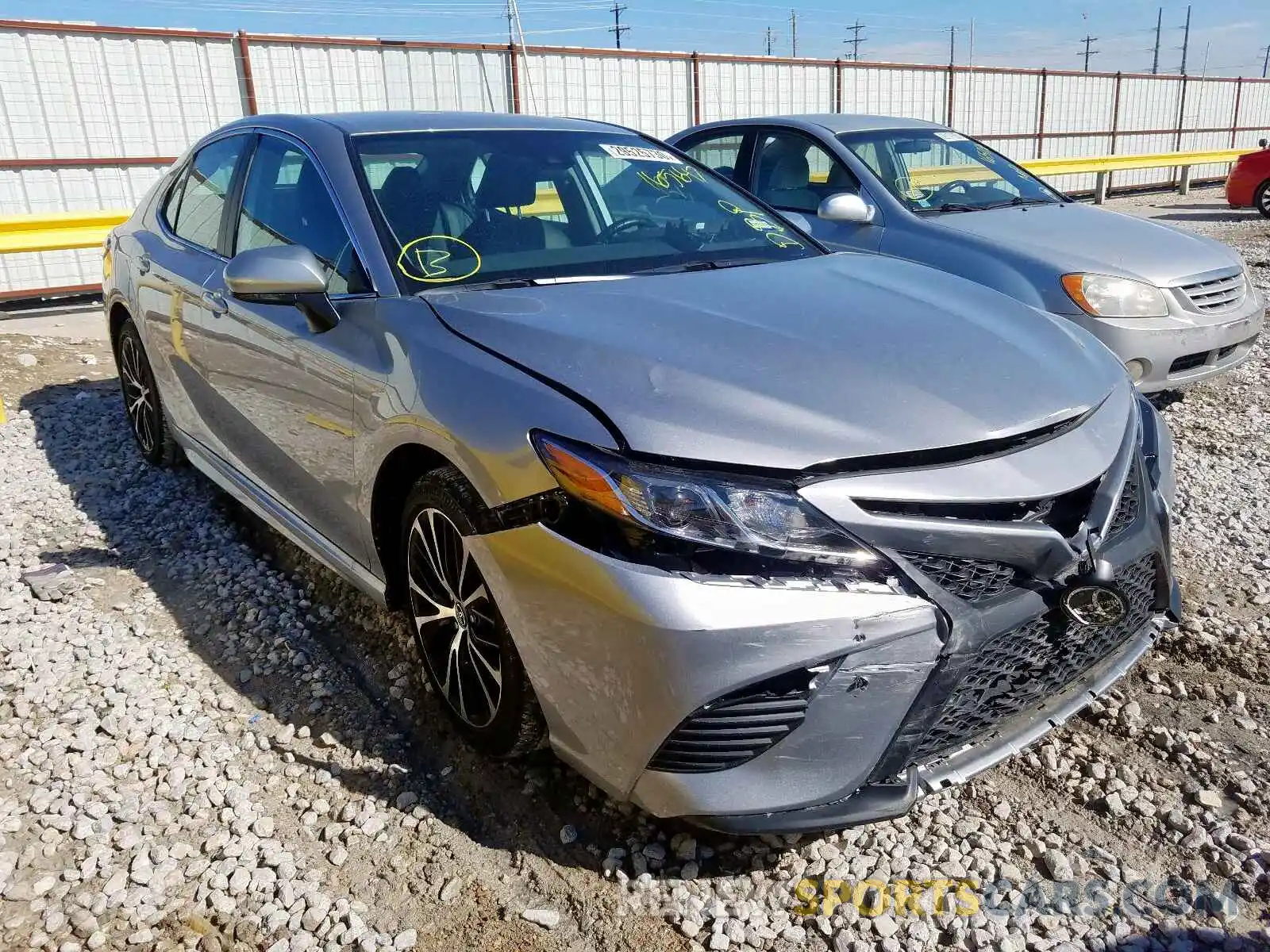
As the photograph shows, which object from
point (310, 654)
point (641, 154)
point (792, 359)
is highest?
point (641, 154)

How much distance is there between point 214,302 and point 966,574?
2.83 m

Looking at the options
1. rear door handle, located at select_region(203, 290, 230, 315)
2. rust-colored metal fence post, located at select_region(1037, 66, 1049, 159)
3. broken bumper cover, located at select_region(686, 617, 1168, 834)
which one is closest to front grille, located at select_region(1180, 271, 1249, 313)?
broken bumper cover, located at select_region(686, 617, 1168, 834)

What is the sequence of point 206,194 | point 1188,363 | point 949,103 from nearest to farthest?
point 206,194 < point 1188,363 < point 949,103

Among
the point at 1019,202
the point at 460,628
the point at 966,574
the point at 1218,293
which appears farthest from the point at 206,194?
the point at 1218,293

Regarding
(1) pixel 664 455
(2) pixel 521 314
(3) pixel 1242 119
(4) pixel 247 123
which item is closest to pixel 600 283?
(2) pixel 521 314

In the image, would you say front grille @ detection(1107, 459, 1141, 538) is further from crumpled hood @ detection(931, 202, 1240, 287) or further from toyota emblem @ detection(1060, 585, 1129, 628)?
crumpled hood @ detection(931, 202, 1240, 287)

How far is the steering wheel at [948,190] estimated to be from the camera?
→ 19.9 feet

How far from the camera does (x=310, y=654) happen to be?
10.8 ft

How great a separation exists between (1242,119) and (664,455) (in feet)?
91.8

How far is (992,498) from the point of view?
201cm

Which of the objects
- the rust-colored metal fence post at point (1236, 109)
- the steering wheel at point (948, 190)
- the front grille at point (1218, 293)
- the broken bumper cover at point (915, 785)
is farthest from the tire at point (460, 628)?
the rust-colored metal fence post at point (1236, 109)

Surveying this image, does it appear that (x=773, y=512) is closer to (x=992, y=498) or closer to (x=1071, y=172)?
(x=992, y=498)

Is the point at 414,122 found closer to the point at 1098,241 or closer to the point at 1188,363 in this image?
the point at 1098,241

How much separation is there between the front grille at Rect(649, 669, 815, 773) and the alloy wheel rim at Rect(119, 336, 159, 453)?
3746mm
